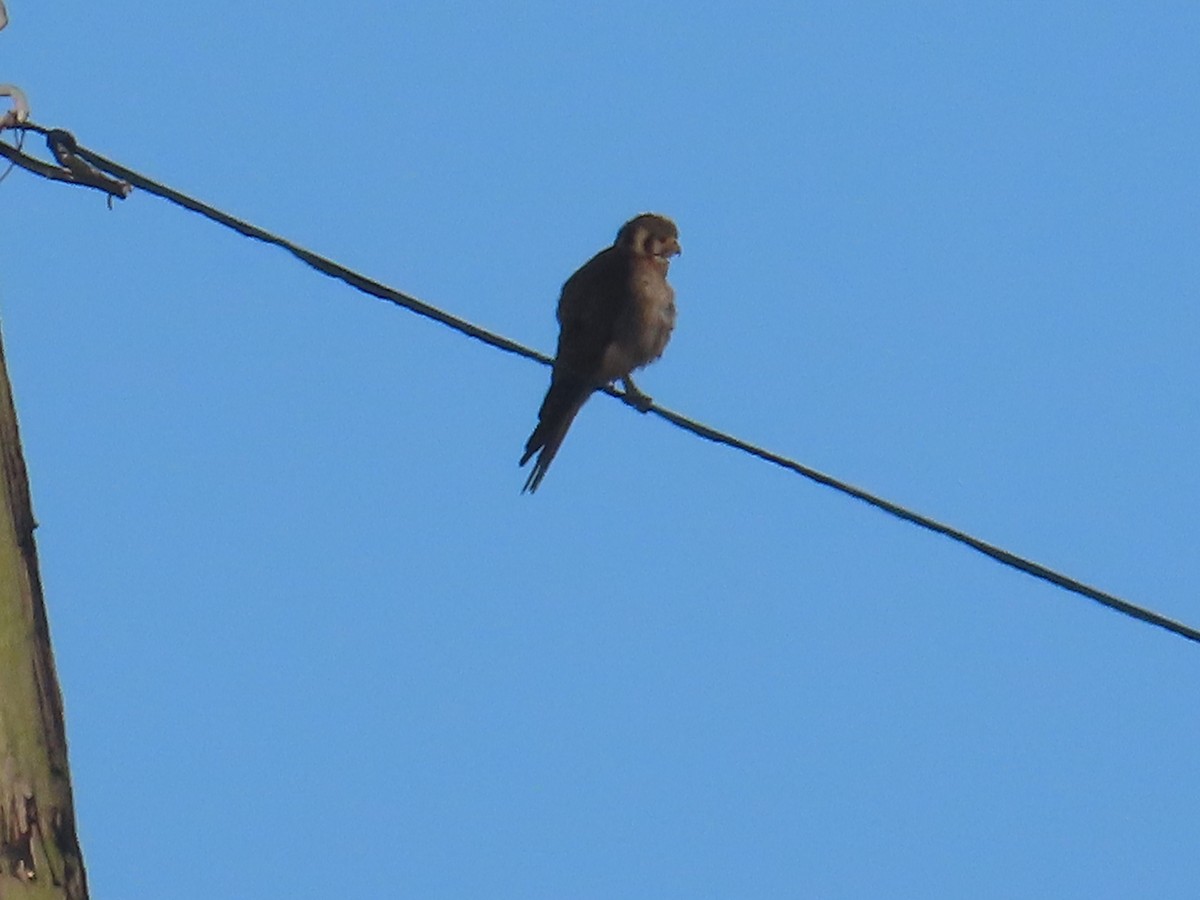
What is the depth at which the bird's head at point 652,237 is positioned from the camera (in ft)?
29.4

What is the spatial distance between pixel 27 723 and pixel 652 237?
15.3 feet

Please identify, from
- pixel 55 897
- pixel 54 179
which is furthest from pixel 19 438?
pixel 55 897

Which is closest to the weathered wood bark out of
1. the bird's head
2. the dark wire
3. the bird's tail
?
the dark wire

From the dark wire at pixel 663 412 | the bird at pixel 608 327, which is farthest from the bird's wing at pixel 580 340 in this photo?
the dark wire at pixel 663 412

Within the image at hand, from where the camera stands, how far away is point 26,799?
4750 mm

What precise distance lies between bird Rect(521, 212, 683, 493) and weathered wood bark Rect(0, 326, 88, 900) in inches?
139

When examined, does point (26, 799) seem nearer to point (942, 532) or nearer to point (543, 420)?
point (942, 532)

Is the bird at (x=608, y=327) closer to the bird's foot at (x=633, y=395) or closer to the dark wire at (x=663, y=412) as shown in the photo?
the bird's foot at (x=633, y=395)

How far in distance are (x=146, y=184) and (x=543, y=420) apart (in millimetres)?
3685

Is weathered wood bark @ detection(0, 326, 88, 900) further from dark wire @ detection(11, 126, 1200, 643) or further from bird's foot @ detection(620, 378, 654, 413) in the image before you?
bird's foot @ detection(620, 378, 654, 413)

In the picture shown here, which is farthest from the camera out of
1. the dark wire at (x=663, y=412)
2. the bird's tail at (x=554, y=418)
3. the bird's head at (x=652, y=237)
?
the bird's head at (x=652, y=237)

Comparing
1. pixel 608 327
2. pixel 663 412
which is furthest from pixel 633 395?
pixel 663 412

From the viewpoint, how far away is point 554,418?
839 cm

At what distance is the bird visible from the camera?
332 inches
